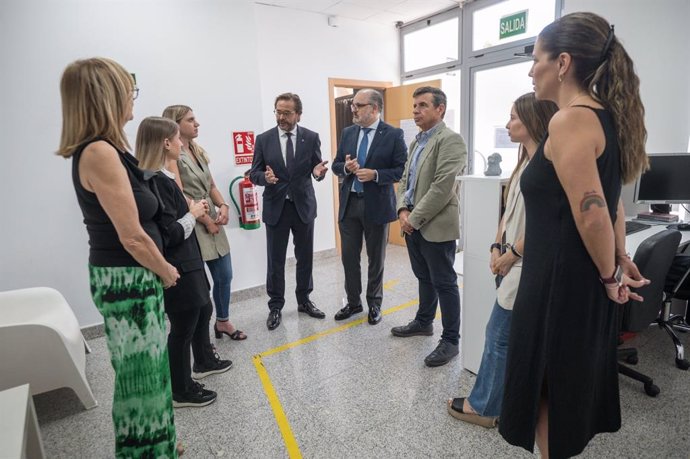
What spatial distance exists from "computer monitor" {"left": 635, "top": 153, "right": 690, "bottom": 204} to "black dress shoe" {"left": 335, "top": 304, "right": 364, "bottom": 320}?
2.29 meters

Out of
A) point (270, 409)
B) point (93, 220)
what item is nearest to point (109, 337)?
point (93, 220)

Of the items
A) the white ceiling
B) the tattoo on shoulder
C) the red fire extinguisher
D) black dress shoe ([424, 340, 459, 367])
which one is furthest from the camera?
the white ceiling

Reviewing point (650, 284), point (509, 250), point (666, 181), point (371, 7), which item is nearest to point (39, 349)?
point (509, 250)

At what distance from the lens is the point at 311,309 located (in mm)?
3215

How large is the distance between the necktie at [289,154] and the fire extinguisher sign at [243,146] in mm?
696

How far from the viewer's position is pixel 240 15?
133 inches

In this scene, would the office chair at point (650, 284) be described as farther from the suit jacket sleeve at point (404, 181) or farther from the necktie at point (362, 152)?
the necktie at point (362, 152)

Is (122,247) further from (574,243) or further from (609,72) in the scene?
(609,72)

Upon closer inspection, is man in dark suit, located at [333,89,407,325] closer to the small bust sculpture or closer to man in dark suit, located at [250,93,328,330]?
man in dark suit, located at [250,93,328,330]

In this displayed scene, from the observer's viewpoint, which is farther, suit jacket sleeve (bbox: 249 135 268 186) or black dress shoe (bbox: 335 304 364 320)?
black dress shoe (bbox: 335 304 364 320)

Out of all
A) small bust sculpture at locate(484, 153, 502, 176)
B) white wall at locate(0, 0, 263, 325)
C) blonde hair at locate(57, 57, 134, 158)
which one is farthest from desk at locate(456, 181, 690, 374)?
white wall at locate(0, 0, 263, 325)

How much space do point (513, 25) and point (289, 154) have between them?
9.27 feet

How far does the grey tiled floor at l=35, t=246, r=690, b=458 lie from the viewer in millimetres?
1753

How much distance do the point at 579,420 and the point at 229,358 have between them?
2.07m
